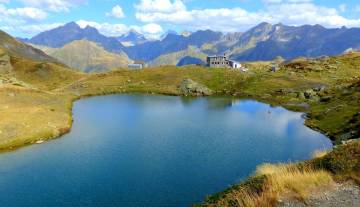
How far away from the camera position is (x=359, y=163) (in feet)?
83.4

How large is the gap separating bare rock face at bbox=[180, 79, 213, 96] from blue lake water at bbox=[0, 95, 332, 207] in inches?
2061

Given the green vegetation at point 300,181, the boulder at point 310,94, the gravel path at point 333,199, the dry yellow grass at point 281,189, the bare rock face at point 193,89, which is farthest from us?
the bare rock face at point 193,89

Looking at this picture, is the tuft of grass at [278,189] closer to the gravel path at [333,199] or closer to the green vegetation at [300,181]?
the green vegetation at [300,181]

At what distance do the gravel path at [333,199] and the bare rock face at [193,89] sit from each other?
15243cm

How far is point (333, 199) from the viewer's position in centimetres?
2334

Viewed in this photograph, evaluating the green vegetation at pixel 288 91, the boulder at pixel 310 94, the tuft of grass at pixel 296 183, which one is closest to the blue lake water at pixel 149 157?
the green vegetation at pixel 288 91

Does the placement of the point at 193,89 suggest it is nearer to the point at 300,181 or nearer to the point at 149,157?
the point at 149,157

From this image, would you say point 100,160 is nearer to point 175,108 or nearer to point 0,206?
point 0,206

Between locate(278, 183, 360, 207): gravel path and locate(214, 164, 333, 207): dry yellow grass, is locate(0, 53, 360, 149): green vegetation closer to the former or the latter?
locate(214, 164, 333, 207): dry yellow grass

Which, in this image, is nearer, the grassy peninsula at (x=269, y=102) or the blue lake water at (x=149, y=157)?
the grassy peninsula at (x=269, y=102)

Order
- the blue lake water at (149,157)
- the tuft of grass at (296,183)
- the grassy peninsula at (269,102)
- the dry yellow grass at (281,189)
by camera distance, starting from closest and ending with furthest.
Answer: the dry yellow grass at (281,189) < the tuft of grass at (296,183) < the grassy peninsula at (269,102) < the blue lake water at (149,157)

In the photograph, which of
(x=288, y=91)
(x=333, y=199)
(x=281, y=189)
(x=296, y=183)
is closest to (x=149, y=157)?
(x=281, y=189)

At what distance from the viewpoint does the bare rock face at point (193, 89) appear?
6996 inches

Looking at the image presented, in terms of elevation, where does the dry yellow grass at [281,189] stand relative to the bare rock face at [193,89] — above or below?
above
